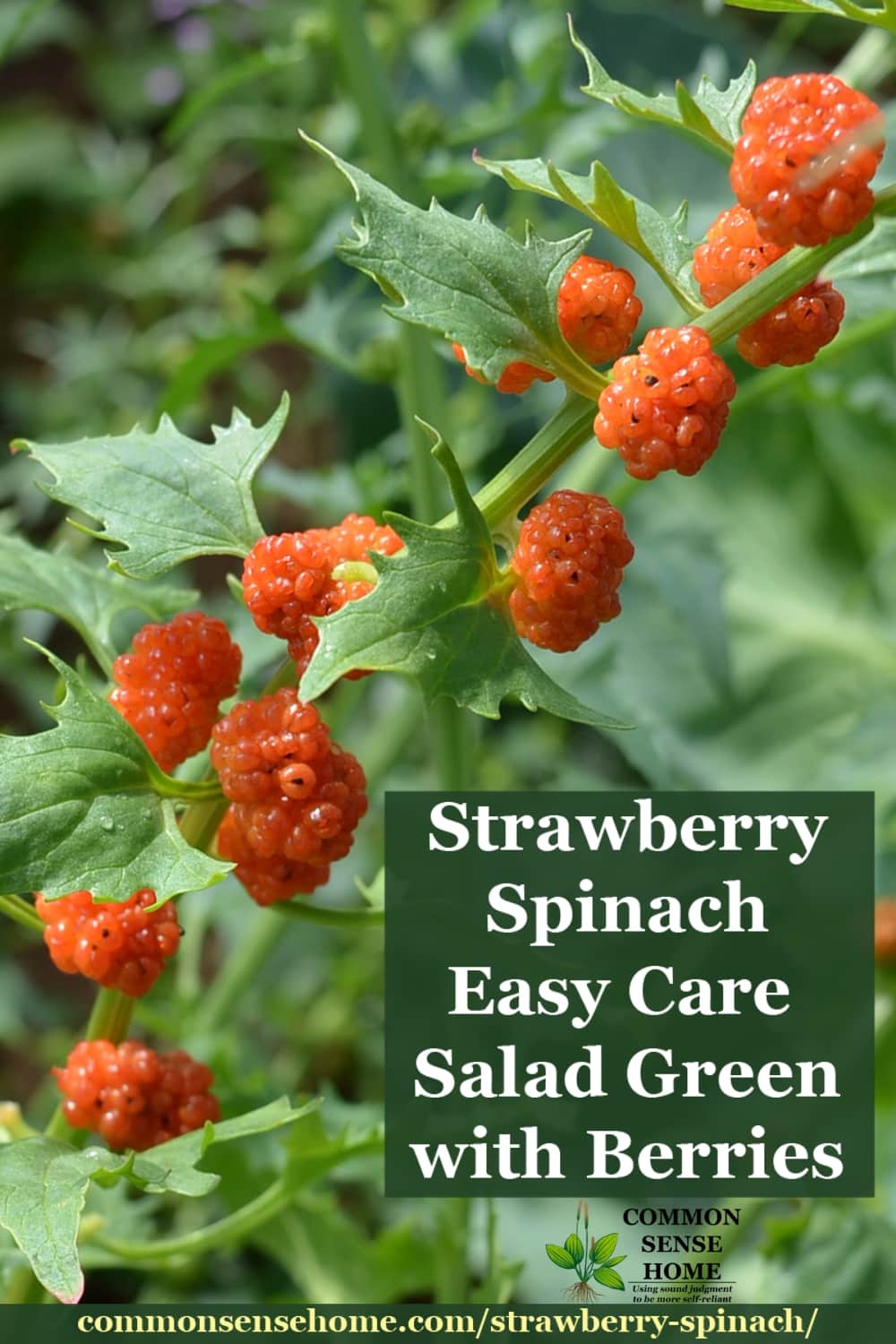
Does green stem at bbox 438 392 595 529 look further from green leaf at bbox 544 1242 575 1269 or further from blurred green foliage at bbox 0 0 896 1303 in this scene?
green leaf at bbox 544 1242 575 1269

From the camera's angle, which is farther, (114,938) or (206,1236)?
(206,1236)

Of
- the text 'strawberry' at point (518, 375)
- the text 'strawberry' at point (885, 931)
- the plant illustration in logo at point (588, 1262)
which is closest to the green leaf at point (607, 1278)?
the plant illustration in logo at point (588, 1262)

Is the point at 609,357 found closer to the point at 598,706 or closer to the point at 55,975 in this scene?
the point at 598,706

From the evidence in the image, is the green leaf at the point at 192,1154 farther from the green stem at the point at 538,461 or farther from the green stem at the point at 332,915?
the green stem at the point at 538,461

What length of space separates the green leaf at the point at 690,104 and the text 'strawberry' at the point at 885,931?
65 cm

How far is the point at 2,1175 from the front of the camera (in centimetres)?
41

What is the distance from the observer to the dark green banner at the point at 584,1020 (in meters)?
0.54

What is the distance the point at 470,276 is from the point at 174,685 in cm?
14

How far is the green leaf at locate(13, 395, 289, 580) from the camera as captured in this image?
0.45m

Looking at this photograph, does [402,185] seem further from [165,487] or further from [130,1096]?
[130,1096]

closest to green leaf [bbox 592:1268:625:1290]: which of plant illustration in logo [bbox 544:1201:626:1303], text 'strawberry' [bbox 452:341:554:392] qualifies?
plant illustration in logo [bbox 544:1201:626:1303]

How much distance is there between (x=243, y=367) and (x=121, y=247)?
206mm

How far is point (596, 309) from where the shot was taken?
0.41 m

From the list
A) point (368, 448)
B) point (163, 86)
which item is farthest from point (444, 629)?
point (163, 86)
